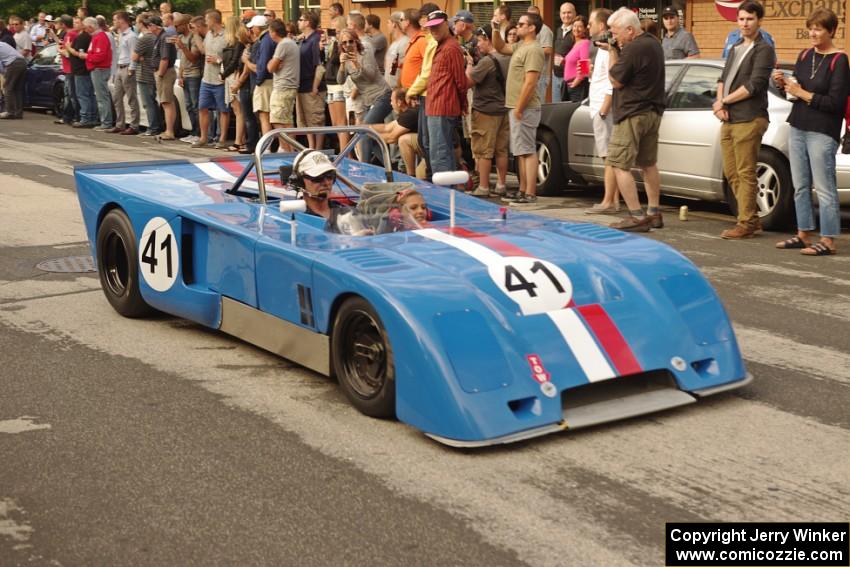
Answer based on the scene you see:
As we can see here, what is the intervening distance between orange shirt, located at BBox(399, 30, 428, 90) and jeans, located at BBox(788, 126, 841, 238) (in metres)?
4.98

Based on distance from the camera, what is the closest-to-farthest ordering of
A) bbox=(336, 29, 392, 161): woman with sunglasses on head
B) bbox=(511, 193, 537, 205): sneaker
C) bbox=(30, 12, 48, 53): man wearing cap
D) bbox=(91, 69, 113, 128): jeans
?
bbox=(511, 193, 537, 205): sneaker, bbox=(336, 29, 392, 161): woman with sunglasses on head, bbox=(91, 69, 113, 128): jeans, bbox=(30, 12, 48, 53): man wearing cap

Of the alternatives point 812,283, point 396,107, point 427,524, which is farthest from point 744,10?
point 427,524

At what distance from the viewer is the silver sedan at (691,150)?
1102 centimetres

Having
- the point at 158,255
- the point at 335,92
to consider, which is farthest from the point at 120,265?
the point at 335,92

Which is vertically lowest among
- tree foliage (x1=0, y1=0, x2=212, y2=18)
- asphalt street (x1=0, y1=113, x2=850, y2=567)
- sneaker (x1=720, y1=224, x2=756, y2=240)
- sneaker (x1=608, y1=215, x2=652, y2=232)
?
asphalt street (x1=0, y1=113, x2=850, y2=567)

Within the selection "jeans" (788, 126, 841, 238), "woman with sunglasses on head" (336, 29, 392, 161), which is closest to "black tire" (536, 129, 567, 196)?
"woman with sunglasses on head" (336, 29, 392, 161)

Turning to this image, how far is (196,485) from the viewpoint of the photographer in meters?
4.84

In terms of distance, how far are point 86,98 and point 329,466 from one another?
754 inches

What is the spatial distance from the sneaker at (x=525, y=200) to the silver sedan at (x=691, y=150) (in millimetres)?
555

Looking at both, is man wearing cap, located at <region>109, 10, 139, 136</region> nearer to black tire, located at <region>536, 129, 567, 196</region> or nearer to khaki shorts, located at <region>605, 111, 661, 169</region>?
black tire, located at <region>536, 129, 567, 196</region>

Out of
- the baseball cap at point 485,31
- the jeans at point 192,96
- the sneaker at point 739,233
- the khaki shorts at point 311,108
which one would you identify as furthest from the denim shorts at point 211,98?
the sneaker at point 739,233

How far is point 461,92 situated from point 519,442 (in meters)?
8.09

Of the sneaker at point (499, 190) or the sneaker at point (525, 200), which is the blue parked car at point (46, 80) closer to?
the sneaker at point (499, 190)

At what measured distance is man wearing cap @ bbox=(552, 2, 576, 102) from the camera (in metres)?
16.2
